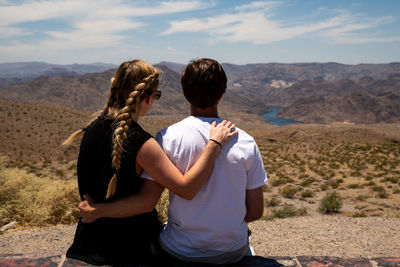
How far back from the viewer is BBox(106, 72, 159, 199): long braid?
2080 millimetres

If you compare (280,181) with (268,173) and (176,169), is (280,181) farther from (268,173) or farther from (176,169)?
(176,169)

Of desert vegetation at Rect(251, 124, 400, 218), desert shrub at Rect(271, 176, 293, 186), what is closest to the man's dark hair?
desert vegetation at Rect(251, 124, 400, 218)

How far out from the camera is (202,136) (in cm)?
223

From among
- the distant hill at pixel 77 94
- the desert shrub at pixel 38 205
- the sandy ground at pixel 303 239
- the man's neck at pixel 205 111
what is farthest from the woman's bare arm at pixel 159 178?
the distant hill at pixel 77 94

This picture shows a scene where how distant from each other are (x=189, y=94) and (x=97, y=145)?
72 cm

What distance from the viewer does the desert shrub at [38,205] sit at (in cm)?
715

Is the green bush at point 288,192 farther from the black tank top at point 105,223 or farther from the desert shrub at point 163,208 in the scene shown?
A: the black tank top at point 105,223

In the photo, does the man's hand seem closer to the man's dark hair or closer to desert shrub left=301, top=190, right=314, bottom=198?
the man's dark hair

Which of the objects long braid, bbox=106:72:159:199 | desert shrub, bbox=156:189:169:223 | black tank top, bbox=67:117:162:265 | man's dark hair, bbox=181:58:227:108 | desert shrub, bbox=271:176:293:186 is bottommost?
desert shrub, bbox=271:176:293:186

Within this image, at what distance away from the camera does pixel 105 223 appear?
2348mm

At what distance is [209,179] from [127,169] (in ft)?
1.80

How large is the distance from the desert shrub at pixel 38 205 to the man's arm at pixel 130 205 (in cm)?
556

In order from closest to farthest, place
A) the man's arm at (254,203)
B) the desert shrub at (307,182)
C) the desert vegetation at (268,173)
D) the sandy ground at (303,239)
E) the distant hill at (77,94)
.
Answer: the man's arm at (254,203) < the sandy ground at (303,239) < the desert vegetation at (268,173) < the desert shrub at (307,182) < the distant hill at (77,94)

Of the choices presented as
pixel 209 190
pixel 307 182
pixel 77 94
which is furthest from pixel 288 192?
pixel 77 94
